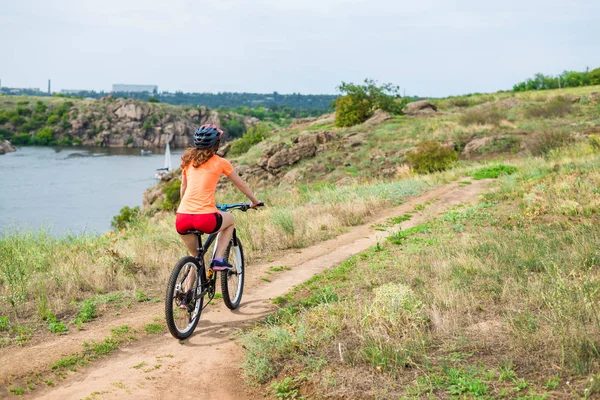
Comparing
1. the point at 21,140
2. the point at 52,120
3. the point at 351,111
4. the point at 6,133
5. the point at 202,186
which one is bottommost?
the point at 202,186

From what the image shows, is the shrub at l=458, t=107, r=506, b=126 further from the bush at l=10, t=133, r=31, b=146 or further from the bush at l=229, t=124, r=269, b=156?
the bush at l=10, t=133, r=31, b=146

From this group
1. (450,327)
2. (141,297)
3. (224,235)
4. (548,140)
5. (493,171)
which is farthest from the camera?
(548,140)

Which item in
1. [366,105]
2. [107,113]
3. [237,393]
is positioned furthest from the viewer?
[107,113]

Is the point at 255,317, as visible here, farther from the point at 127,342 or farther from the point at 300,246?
the point at 300,246

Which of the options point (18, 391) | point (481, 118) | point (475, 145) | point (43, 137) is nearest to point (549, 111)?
point (481, 118)

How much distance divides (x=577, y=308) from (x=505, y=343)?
759 millimetres

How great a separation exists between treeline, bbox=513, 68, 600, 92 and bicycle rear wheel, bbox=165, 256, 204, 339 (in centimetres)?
8118

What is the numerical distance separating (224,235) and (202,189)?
0.70m

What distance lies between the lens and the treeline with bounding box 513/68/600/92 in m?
76.0

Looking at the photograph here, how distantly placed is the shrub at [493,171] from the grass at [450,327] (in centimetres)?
1025

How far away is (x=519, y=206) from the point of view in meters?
11.0

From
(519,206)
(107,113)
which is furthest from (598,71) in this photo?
(107,113)

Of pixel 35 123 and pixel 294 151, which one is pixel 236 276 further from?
pixel 35 123

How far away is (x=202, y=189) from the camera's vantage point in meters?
5.52
